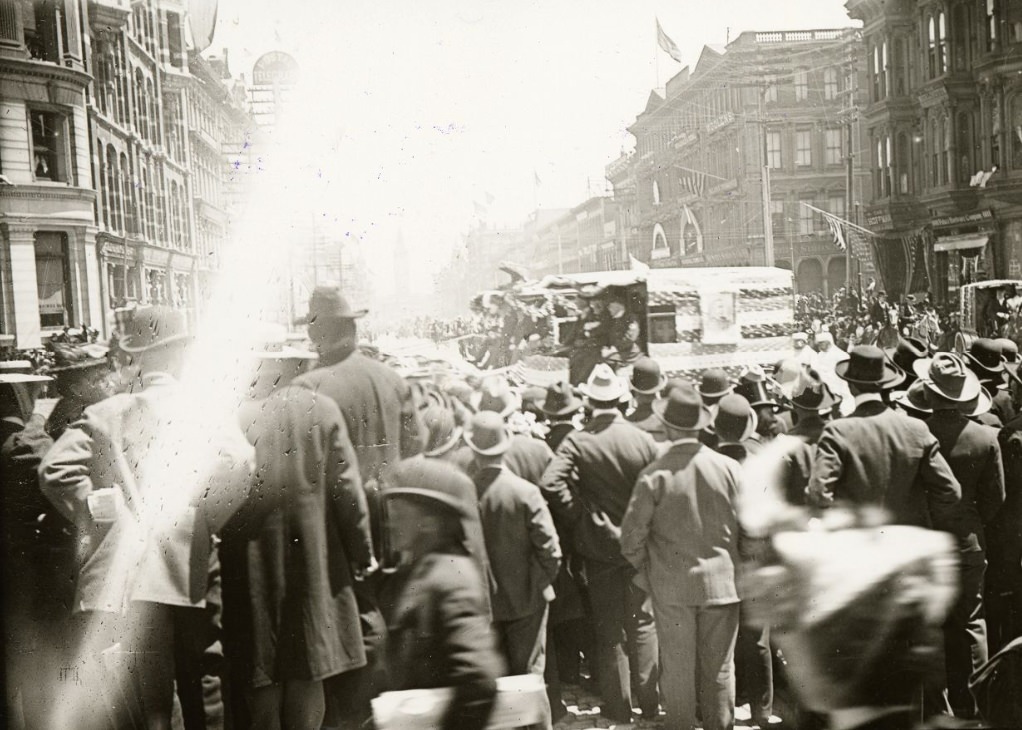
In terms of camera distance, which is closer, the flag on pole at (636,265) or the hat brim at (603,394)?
the hat brim at (603,394)

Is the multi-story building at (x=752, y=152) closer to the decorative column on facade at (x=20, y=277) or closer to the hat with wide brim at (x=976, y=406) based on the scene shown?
the hat with wide brim at (x=976, y=406)

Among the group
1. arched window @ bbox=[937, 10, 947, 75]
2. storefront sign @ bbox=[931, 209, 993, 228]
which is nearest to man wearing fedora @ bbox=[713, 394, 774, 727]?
storefront sign @ bbox=[931, 209, 993, 228]

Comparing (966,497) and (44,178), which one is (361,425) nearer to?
(44,178)

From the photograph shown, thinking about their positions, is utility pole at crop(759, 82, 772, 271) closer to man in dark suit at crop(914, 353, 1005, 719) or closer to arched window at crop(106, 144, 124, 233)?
man in dark suit at crop(914, 353, 1005, 719)

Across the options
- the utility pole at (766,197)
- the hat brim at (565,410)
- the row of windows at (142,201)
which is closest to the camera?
the row of windows at (142,201)

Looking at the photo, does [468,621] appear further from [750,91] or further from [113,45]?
Result: [750,91]

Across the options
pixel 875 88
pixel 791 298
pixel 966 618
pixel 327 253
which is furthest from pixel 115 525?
pixel 875 88

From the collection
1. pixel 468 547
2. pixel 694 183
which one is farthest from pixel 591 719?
pixel 694 183

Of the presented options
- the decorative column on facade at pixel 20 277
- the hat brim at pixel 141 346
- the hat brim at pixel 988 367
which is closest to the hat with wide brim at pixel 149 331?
the hat brim at pixel 141 346
